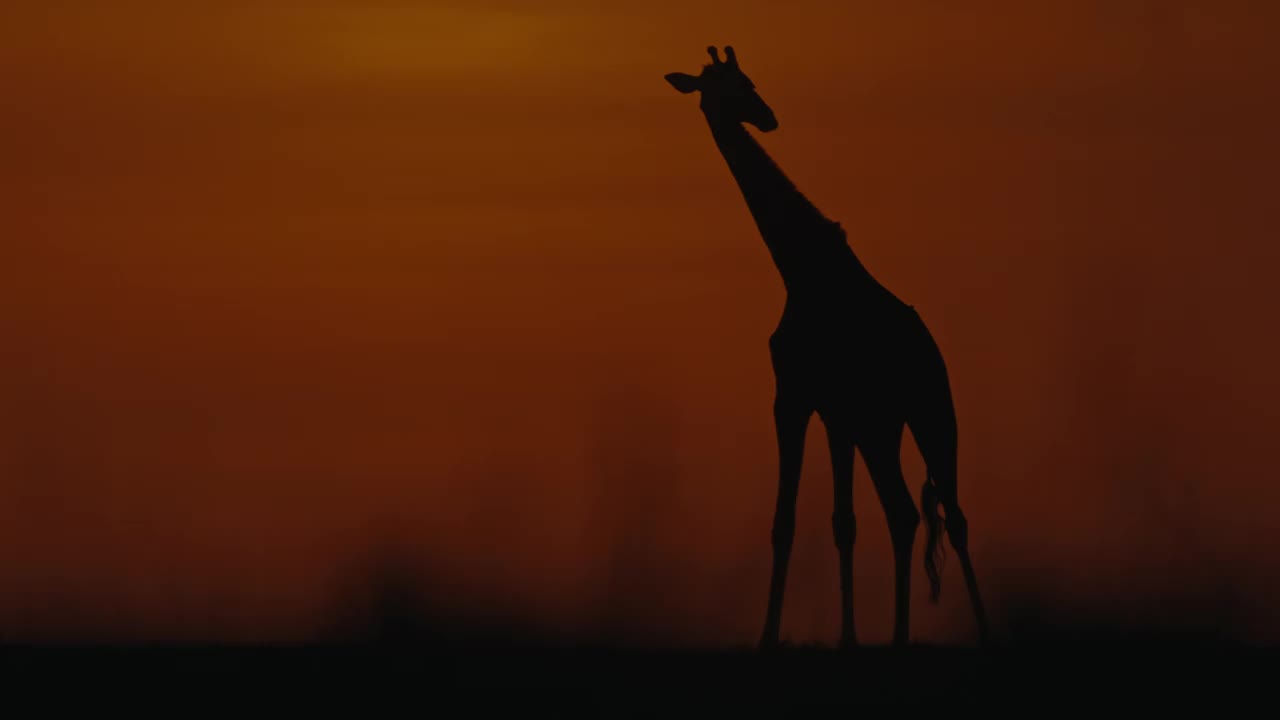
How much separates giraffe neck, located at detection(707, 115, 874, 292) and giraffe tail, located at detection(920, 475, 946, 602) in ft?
2.45

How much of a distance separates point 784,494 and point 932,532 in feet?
2.15

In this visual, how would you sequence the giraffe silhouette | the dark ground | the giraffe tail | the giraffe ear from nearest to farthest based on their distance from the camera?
1. the dark ground
2. the giraffe silhouette
3. the giraffe ear
4. the giraffe tail

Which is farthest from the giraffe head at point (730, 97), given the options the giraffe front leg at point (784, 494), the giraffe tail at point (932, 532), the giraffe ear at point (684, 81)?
the giraffe tail at point (932, 532)

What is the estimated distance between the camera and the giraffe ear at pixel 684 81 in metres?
4.12

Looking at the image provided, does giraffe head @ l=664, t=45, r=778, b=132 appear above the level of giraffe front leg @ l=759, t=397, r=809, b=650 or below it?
above

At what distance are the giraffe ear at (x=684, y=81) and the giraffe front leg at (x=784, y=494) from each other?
32.7 inches

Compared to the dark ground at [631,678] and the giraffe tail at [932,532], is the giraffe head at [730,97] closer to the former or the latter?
the giraffe tail at [932,532]

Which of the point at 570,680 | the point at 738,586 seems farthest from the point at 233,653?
the point at 738,586

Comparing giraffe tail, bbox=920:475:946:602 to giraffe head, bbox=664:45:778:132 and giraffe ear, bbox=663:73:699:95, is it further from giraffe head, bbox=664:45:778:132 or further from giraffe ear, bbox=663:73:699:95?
giraffe ear, bbox=663:73:699:95

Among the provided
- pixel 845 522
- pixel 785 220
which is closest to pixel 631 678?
pixel 845 522

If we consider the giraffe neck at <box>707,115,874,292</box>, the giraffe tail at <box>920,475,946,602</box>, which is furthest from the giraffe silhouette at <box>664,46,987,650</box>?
the giraffe tail at <box>920,475,946,602</box>

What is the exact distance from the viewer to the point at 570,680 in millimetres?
3654

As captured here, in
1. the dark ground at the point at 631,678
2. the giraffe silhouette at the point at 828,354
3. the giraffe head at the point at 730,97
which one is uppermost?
the giraffe head at the point at 730,97

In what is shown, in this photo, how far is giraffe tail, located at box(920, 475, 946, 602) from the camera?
4.45 metres
